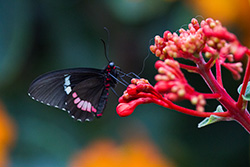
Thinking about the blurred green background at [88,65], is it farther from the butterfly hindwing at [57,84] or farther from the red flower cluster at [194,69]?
the red flower cluster at [194,69]

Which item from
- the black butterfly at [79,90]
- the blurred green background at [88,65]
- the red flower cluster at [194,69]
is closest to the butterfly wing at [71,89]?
the black butterfly at [79,90]

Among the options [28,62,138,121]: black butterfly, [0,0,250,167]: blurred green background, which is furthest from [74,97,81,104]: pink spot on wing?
[0,0,250,167]: blurred green background

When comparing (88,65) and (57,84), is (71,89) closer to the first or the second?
(57,84)

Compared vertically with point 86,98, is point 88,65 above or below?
above

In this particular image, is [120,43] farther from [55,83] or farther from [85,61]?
[55,83]

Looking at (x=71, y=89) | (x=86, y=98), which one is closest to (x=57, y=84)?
(x=71, y=89)

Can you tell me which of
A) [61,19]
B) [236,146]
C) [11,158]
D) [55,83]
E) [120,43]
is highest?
[61,19]

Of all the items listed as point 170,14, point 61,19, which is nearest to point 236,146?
point 170,14

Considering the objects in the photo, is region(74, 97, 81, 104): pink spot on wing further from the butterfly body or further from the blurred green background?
the blurred green background
